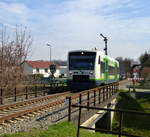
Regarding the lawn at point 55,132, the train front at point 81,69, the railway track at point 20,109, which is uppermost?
the train front at point 81,69

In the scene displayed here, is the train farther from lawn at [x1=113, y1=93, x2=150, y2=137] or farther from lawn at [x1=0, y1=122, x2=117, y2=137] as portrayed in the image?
lawn at [x1=0, y1=122, x2=117, y2=137]

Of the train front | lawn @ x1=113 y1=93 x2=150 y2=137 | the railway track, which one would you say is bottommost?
lawn @ x1=113 y1=93 x2=150 y2=137

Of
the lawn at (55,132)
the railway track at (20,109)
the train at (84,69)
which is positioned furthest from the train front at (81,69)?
the lawn at (55,132)

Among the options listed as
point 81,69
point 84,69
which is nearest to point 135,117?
point 84,69

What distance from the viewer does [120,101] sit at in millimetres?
34531

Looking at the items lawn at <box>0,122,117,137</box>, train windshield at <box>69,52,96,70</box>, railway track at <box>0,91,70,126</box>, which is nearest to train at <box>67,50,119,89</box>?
train windshield at <box>69,52,96,70</box>

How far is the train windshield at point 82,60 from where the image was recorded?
2408 centimetres

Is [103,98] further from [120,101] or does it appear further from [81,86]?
[120,101]

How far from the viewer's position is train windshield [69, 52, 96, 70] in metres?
24.1

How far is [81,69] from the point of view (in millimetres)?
24078

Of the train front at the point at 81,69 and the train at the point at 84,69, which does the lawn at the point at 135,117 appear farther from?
the train front at the point at 81,69

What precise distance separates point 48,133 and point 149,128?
660 inches

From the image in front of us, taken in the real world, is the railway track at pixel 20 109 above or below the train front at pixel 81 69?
below

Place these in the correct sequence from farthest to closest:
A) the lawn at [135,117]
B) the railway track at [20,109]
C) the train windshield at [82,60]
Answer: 1. the train windshield at [82,60]
2. the lawn at [135,117]
3. the railway track at [20,109]
